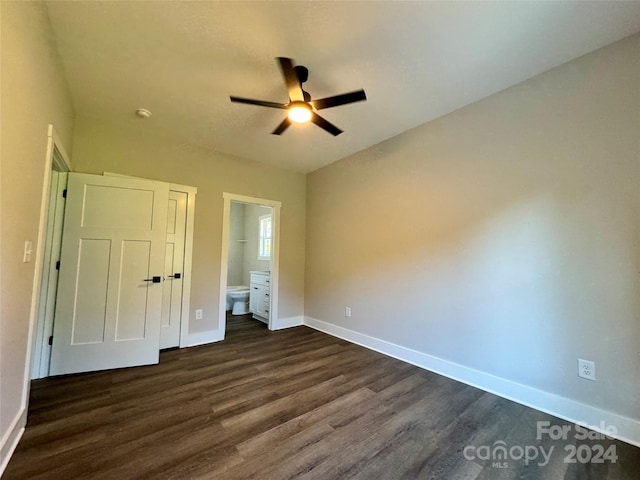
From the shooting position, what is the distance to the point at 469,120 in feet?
8.50

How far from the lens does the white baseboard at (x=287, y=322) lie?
420cm

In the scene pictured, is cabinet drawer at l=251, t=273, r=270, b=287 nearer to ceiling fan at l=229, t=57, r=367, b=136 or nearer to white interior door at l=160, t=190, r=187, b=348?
white interior door at l=160, t=190, r=187, b=348

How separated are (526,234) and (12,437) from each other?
3771 mm

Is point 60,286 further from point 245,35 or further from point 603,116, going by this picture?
point 603,116

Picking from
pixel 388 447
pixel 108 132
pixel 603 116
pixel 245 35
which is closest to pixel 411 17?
pixel 245 35

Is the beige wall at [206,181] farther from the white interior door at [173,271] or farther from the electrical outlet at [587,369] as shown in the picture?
the electrical outlet at [587,369]

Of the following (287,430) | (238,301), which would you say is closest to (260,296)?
(238,301)

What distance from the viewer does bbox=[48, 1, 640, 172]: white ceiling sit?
1644mm

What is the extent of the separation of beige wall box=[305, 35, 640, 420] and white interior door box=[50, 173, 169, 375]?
2603mm

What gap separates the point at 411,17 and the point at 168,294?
12.0ft

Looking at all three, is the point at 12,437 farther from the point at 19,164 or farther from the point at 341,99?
the point at 341,99

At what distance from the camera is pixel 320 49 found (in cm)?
194

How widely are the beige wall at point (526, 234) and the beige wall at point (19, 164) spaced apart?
311 centimetres

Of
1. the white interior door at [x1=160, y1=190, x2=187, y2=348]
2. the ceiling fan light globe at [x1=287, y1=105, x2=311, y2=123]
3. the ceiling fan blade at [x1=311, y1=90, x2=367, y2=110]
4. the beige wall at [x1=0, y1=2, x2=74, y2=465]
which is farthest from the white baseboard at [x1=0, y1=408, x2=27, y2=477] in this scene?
the ceiling fan blade at [x1=311, y1=90, x2=367, y2=110]
